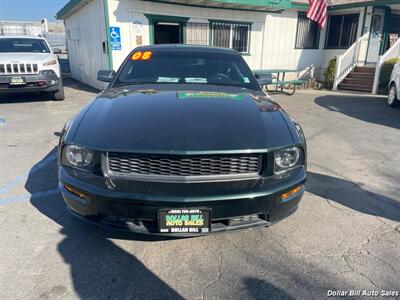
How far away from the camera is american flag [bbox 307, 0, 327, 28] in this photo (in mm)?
13156

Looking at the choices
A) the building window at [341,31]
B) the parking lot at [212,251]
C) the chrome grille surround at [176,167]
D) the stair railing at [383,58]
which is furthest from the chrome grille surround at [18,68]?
the building window at [341,31]

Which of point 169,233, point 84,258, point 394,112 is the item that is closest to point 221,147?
point 169,233

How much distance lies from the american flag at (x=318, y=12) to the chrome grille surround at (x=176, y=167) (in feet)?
42.8

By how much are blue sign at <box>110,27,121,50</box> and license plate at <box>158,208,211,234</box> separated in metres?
8.94

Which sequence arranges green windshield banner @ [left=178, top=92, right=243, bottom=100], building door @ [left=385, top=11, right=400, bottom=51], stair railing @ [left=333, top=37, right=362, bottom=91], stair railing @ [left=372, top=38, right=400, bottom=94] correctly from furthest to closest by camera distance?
building door @ [left=385, top=11, right=400, bottom=51], stair railing @ [left=333, top=37, right=362, bottom=91], stair railing @ [left=372, top=38, right=400, bottom=94], green windshield banner @ [left=178, top=92, right=243, bottom=100]

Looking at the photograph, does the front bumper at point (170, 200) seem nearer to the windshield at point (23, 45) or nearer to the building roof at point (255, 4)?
the windshield at point (23, 45)

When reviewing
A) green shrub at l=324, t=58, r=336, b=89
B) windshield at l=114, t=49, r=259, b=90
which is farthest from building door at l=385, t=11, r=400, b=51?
windshield at l=114, t=49, r=259, b=90

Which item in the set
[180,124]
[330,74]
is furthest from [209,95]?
[330,74]

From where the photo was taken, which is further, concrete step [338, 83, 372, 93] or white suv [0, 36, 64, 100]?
concrete step [338, 83, 372, 93]

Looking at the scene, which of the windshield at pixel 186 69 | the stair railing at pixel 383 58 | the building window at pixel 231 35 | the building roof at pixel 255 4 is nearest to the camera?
the windshield at pixel 186 69

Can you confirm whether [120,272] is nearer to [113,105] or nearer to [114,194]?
[114,194]

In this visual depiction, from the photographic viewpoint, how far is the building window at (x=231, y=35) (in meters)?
12.0

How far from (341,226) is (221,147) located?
1.62 metres

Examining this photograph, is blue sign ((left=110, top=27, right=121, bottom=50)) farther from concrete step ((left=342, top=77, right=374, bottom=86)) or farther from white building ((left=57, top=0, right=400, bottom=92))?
concrete step ((left=342, top=77, right=374, bottom=86))
